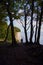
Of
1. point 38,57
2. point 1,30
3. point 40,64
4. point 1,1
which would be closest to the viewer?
point 40,64

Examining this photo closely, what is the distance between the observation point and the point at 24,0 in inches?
888

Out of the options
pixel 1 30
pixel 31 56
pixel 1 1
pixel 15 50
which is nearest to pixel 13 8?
pixel 1 1

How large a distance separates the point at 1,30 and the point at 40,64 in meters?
22.8

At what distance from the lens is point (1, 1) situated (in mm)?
20469

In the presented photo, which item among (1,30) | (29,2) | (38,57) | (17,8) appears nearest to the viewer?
(38,57)

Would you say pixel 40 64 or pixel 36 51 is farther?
pixel 36 51

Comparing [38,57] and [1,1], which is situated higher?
[1,1]

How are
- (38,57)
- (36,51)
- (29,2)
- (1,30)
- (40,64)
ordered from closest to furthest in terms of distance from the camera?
(40,64) < (38,57) < (36,51) < (29,2) < (1,30)

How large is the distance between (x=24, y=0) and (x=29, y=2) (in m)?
0.82

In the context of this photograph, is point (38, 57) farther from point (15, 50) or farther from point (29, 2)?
point (29, 2)

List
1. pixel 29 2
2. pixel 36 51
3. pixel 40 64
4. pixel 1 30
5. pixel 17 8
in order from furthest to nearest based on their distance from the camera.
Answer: pixel 1 30
pixel 17 8
pixel 29 2
pixel 36 51
pixel 40 64

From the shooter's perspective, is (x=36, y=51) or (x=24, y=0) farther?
(x=24, y=0)

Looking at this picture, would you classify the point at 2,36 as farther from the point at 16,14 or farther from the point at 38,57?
the point at 38,57

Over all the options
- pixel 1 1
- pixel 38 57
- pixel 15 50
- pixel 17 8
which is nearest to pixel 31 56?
pixel 38 57
